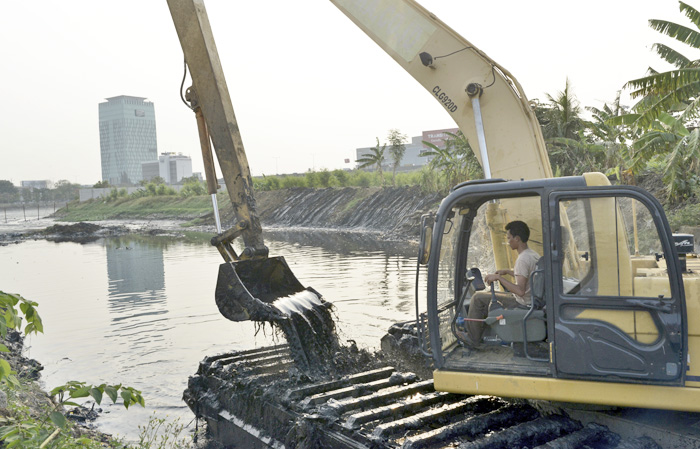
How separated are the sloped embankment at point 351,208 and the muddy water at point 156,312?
1123cm

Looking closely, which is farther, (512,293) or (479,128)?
(479,128)

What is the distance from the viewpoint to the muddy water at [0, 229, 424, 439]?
362 inches

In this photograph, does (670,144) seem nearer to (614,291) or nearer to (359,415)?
(614,291)

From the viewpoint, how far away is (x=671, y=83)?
16.0m

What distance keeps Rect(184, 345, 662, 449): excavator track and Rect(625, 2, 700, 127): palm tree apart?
41.5 ft

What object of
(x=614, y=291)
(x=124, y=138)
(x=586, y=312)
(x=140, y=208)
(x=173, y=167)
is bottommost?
(x=586, y=312)

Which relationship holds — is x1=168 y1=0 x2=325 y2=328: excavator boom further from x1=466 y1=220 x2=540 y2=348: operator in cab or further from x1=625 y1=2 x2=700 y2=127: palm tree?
x1=625 y1=2 x2=700 y2=127: palm tree

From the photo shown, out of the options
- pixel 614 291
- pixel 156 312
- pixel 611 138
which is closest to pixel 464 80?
pixel 614 291

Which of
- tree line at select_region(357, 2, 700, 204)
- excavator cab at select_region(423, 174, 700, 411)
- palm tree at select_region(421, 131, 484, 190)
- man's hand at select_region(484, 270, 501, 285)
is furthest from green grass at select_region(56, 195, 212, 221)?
excavator cab at select_region(423, 174, 700, 411)

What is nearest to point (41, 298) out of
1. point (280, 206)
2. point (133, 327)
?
point (133, 327)

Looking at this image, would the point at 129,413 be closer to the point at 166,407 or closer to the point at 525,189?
the point at 166,407

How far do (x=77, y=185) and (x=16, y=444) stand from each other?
15910cm

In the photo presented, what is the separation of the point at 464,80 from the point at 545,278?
8.75 ft

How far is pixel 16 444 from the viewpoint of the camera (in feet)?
10.0
